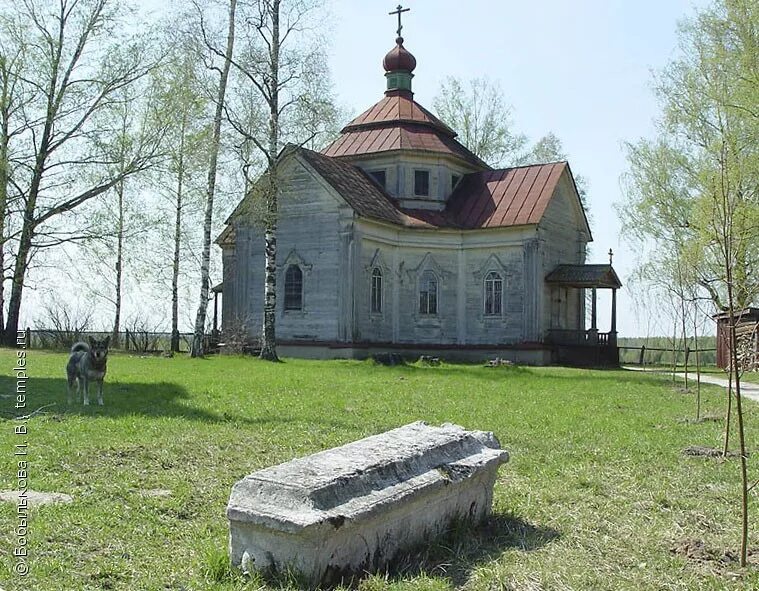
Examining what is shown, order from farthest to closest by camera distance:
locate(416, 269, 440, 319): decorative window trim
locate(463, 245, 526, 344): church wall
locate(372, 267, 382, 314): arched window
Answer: locate(416, 269, 440, 319): decorative window trim < locate(463, 245, 526, 344): church wall < locate(372, 267, 382, 314): arched window

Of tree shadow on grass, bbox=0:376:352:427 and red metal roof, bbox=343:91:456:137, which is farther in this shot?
red metal roof, bbox=343:91:456:137

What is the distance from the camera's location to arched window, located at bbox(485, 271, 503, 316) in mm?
30984

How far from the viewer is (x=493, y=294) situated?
31.1 metres

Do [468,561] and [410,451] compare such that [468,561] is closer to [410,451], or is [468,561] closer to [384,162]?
[410,451]

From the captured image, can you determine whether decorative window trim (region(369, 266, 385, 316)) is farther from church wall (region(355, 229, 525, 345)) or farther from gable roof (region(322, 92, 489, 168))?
gable roof (region(322, 92, 489, 168))

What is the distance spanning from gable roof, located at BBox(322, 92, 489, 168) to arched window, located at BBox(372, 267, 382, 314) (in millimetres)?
5492

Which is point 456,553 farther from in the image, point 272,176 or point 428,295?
point 428,295

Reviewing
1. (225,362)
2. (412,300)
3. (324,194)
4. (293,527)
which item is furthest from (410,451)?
(412,300)

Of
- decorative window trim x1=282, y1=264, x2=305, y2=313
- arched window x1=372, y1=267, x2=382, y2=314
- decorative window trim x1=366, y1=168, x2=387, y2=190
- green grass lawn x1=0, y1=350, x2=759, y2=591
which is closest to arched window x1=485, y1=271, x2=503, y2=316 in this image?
arched window x1=372, y1=267, x2=382, y2=314

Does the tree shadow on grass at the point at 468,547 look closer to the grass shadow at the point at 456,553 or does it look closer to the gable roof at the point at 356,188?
the grass shadow at the point at 456,553

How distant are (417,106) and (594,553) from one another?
3139 centimetres

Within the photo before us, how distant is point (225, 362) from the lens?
23297 mm

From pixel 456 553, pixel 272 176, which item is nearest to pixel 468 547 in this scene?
pixel 456 553

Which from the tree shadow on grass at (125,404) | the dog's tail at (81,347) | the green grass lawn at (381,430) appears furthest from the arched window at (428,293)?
the dog's tail at (81,347)
